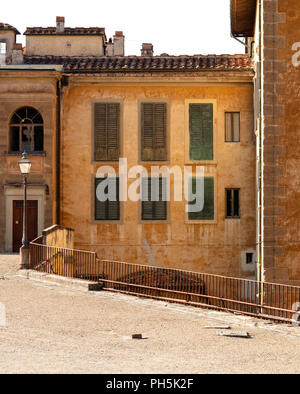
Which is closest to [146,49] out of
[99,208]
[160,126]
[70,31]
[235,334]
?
[70,31]

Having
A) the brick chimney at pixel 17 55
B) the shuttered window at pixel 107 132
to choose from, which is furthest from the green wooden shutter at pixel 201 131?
the brick chimney at pixel 17 55

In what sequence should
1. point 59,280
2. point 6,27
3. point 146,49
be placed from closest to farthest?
1. point 59,280
2. point 146,49
3. point 6,27

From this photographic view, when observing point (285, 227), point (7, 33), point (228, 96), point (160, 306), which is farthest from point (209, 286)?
point (7, 33)

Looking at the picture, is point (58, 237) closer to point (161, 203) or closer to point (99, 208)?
point (99, 208)

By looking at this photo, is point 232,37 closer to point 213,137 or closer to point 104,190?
point 213,137

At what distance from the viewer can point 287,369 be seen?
10633 millimetres

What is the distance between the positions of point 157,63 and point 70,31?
1155cm

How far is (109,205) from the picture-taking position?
27891 mm

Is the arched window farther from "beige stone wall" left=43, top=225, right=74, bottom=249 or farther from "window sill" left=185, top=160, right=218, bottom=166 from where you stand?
"window sill" left=185, top=160, right=218, bottom=166

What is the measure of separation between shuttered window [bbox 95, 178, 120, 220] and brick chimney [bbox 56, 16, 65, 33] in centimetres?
1330

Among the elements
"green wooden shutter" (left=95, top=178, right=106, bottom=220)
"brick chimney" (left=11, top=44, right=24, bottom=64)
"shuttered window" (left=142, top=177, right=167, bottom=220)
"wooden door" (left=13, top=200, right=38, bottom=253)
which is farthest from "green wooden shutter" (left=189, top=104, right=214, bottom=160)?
"brick chimney" (left=11, top=44, right=24, bottom=64)

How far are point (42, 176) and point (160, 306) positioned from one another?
39.0ft
